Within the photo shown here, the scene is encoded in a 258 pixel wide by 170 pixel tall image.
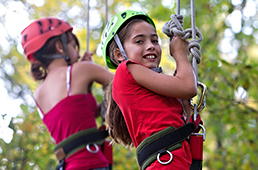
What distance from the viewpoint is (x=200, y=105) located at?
5.22ft

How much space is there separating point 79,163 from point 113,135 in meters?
0.59

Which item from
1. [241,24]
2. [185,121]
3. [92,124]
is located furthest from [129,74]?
[241,24]

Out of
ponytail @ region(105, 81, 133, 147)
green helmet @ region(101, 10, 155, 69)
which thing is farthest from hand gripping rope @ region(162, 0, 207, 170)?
ponytail @ region(105, 81, 133, 147)

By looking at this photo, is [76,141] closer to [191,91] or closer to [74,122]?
[74,122]

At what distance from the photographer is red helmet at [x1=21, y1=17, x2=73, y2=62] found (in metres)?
2.82

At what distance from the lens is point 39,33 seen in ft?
9.36

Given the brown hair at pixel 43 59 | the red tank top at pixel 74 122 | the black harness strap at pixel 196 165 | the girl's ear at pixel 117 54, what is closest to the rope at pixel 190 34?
the girl's ear at pixel 117 54

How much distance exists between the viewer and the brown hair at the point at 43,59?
2818 millimetres

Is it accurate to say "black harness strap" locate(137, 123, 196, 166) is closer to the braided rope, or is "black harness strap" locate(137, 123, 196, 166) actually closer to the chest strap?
the braided rope

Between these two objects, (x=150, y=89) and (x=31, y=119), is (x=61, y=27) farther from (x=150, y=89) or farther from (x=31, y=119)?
(x=31, y=119)

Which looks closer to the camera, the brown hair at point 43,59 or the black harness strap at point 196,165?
the black harness strap at point 196,165

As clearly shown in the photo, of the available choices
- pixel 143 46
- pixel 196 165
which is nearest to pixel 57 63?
pixel 143 46

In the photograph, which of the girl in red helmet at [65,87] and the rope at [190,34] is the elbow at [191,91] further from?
the girl in red helmet at [65,87]

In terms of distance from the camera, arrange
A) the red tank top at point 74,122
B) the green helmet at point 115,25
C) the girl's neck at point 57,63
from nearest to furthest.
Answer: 1. the green helmet at point 115,25
2. the red tank top at point 74,122
3. the girl's neck at point 57,63
